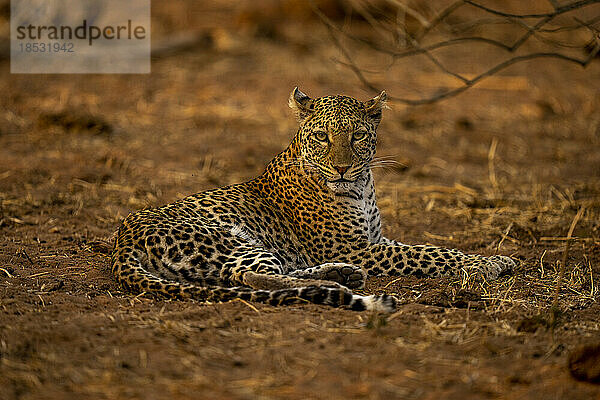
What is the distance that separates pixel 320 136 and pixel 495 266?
171 centimetres

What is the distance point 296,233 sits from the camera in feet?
22.8

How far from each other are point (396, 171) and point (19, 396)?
782cm

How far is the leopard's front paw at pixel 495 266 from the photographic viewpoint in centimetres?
648

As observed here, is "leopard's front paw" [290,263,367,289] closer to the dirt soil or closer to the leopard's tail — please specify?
the dirt soil

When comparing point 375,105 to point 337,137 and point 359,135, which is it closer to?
point 359,135

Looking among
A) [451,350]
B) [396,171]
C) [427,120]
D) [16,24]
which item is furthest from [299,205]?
[16,24]

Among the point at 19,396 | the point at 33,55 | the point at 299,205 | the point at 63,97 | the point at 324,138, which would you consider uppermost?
the point at 33,55

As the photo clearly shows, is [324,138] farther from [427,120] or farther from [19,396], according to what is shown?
[427,120]

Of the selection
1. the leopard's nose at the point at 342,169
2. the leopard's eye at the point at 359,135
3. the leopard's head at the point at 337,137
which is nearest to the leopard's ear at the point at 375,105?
the leopard's head at the point at 337,137

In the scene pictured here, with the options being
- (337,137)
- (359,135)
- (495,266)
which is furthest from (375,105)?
(495,266)

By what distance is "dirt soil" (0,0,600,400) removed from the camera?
4.30m

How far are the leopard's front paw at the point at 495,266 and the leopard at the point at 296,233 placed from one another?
0.01m

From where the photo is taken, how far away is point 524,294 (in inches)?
237

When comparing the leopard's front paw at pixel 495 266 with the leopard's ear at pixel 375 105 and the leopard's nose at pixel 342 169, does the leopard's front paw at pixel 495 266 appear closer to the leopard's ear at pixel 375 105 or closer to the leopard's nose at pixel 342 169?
the leopard's nose at pixel 342 169
